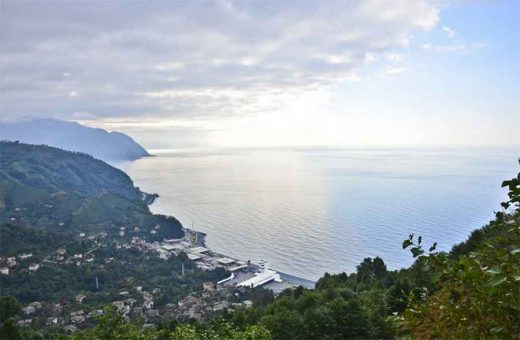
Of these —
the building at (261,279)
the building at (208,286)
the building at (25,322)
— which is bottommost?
the building at (208,286)

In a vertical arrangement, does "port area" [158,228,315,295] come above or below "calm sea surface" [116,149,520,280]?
below

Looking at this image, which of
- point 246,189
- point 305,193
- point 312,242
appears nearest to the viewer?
point 312,242

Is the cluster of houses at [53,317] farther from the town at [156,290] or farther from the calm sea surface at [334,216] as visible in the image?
the calm sea surface at [334,216]

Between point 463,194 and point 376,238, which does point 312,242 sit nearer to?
point 376,238

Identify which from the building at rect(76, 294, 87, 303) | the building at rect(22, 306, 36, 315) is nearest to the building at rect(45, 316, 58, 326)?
the building at rect(22, 306, 36, 315)

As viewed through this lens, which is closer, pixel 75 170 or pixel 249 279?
pixel 249 279

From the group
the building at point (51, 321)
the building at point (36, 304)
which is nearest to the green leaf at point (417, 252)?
the building at point (51, 321)

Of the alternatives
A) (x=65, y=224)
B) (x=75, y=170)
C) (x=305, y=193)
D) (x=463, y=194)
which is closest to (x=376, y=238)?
(x=463, y=194)

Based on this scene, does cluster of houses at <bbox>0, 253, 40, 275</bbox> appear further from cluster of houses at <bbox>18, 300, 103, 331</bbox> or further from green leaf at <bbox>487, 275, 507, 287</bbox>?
green leaf at <bbox>487, 275, 507, 287</bbox>
